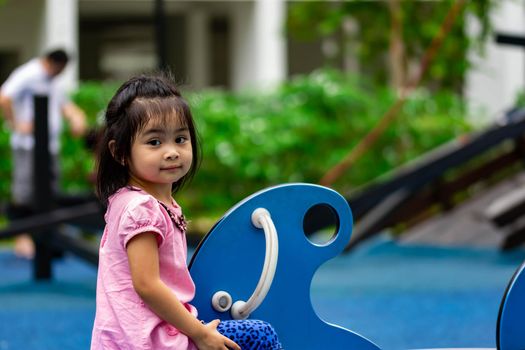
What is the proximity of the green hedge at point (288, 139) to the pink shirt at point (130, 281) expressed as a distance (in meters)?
9.48

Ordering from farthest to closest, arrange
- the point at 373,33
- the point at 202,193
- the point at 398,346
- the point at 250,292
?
the point at 373,33 → the point at 202,193 → the point at 398,346 → the point at 250,292

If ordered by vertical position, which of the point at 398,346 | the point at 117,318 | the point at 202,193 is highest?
the point at 117,318

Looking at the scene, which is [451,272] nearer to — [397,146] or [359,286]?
[359,286]

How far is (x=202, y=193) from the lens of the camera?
12.5m

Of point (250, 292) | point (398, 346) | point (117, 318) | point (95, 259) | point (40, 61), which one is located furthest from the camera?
point (40, 61)

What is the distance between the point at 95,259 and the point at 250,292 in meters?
4.34

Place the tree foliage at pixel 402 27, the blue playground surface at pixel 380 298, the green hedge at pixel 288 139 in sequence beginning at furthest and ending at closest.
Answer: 1. the tree foliage at pixel 402 27
2. the green hedge at pixel 288 139
3. the blue playground surface at pixel 380 298

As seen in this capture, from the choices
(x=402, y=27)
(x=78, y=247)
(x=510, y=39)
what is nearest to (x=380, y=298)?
(x=78, y=247)

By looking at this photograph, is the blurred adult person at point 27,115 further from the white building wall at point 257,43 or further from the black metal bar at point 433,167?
the white building wall at point 257,43

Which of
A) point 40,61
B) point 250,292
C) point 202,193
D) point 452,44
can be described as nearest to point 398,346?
point 250,292

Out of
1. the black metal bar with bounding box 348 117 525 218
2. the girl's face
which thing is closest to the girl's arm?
the girl's face

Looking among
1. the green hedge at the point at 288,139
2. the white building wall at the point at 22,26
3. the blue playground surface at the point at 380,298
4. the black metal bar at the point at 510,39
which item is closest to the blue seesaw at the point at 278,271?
the blue playground surface at the point at 380,298

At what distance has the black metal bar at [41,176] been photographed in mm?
7703

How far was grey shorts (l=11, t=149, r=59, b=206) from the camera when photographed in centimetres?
873
